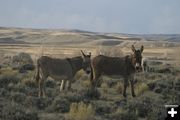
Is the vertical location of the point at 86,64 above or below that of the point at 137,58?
below

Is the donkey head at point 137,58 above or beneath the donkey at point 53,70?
above

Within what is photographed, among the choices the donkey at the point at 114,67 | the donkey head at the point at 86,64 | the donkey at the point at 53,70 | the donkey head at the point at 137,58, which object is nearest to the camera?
the donkey at the point at 53,70

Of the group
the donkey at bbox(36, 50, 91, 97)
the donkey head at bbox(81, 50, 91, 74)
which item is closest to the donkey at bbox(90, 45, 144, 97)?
the donkey head at bbox(81, 50, 91, 74)

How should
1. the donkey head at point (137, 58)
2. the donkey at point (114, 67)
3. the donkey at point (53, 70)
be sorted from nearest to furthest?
the donkey at point (53, 70)
the donkey head at point (137, 58)
the donkey at point (114, 67)

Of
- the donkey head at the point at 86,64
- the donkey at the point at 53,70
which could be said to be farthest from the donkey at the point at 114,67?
the donkey at the point at 53,70

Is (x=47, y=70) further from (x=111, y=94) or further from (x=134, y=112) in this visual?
(x=134, y=112)

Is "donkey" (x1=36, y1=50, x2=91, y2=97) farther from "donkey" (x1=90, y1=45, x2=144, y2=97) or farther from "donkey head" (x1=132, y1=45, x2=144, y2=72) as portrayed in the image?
"donkey head" (x1=132, y1=45, x2=144, y2=72)

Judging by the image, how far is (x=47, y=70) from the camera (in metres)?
19.1

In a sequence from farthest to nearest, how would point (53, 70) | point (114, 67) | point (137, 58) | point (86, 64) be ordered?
point (86, 64) → point (114, 67) → point (137, 58) → point (53, 70)

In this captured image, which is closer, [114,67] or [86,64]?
[114,67]

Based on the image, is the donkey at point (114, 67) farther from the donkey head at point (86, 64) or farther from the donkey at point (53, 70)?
the donkey at point (53, 70)

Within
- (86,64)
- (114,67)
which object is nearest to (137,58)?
(114,67)

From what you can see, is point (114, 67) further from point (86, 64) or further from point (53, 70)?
point (53, 70)

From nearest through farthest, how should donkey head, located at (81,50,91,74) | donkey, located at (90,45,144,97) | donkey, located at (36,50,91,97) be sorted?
donkey, located at (36,50,91,97) → donkey, located at (90,45,144,97) → donkey head, located at (81,50,91,74)
